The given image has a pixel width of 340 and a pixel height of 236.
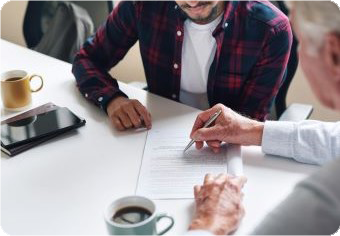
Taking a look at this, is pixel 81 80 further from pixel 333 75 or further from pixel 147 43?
pixel 333 75

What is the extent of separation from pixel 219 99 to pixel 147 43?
29 centimetres

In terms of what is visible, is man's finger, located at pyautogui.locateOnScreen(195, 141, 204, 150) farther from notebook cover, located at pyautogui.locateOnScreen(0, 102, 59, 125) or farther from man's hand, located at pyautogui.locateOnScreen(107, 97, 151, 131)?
notebook cover, located at pyautogui.locateOnScreen(0, 102, 59, 125)

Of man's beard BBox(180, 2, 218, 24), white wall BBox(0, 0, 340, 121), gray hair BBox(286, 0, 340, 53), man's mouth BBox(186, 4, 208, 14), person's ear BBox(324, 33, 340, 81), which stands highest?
gray hair BBox(286, 0, 340, 53)

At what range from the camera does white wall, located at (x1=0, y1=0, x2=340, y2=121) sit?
2.22 meters

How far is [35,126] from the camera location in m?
1.28

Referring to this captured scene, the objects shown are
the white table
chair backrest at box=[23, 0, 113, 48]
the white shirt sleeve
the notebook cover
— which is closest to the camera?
the white table

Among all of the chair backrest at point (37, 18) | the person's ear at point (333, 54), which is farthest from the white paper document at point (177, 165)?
the chair backrest at point (37, 18)

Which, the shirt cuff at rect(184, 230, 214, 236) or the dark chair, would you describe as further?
the dark chair

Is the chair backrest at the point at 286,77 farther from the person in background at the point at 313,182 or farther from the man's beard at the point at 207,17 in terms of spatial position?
the person in background at the point at 313,182

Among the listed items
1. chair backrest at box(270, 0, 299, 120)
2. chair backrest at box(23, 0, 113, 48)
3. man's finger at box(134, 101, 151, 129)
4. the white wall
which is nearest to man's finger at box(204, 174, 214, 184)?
man's finger at box(134, 101, 151, 129)

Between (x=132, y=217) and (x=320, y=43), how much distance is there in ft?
1.40

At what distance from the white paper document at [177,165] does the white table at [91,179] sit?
2cm

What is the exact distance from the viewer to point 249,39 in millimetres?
1416

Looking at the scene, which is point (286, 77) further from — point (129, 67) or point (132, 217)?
point (129, 67)
